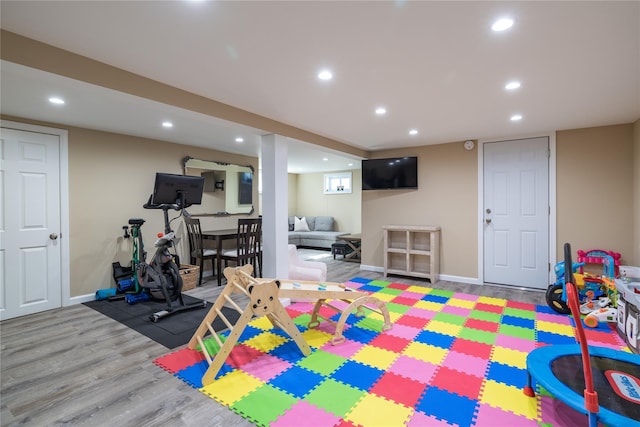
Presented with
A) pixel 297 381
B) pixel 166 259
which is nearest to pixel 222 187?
pixel 166 259

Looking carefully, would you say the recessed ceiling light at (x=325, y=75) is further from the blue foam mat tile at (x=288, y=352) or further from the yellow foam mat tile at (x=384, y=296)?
the yellow foam mat tile at (x=384, y=296)

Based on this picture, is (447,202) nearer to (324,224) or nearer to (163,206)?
(163,206)

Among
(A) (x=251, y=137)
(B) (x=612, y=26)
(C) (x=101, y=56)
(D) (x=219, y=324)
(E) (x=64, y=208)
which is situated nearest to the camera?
(B) (x=612, y=26)

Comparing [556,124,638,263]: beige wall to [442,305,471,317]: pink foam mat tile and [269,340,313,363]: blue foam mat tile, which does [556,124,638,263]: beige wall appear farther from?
[269,340,313,363]: blue foam mat tile

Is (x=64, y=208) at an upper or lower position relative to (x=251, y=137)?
lower

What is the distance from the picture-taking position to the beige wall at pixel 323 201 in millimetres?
9086

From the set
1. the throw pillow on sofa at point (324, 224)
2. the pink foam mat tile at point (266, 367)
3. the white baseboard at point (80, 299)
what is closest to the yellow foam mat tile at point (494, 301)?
the pink foam mat tile at point (266, 367)

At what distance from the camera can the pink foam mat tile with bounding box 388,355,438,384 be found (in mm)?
2252

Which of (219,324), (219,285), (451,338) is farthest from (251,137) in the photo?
(451,338)

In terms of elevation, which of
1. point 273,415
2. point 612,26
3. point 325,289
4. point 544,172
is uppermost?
point 612,26

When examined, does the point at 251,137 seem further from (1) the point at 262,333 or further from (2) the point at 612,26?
(2) the point at 612,26

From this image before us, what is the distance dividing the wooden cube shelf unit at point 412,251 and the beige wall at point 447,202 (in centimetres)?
19

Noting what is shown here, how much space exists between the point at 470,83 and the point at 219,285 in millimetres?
4219

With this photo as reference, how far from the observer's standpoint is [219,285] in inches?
190
